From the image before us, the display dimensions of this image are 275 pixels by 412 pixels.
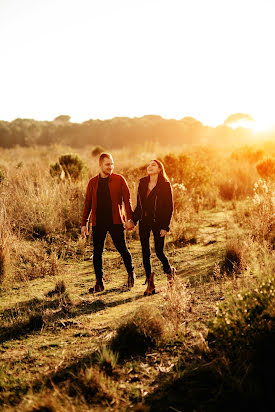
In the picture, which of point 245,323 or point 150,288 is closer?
point 245,323

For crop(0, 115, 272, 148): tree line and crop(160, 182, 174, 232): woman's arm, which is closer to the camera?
crop(160, 182, 174, 232): woman's arm

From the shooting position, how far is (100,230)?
16.7ft

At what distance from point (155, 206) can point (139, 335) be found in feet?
6.40

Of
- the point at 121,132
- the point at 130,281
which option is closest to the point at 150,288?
the point at 130,281

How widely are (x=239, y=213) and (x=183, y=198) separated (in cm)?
157

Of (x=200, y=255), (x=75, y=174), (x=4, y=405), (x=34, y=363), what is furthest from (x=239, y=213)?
(x=4, y=405)

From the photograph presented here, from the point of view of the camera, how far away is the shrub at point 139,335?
337cm

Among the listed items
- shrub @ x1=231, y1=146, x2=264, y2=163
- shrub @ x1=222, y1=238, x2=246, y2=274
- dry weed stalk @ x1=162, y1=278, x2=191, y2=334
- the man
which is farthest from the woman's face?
shrub @ x1=231, y1=146, x2=264, y2=163

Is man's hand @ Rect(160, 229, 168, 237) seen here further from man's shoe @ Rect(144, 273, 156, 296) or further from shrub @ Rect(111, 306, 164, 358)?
shrub @ Rect(111, 306, 164, 358)

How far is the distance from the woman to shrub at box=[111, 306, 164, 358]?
1.35m

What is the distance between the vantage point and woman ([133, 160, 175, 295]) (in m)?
4.90

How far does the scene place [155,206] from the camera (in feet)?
16.2

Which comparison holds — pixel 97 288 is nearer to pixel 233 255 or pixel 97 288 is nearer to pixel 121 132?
pixel 233 255

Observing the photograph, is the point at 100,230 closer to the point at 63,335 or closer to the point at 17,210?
the point at 63,335
